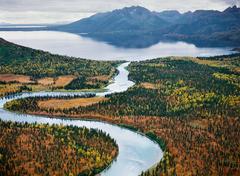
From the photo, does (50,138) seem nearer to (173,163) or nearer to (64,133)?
(64,133)

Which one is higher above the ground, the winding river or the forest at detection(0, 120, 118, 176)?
the forest at detection(0, 120, 118, 176)

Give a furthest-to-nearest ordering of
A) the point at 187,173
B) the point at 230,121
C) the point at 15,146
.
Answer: the point at 230,121 < the point at 15,146 < the point at 187,173

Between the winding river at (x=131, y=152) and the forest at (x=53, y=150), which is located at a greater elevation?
the forest at (x=53, y=150)

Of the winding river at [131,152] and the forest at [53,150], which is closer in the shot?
the forest at [53,150]

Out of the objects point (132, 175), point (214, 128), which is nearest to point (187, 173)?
point (132, 175)

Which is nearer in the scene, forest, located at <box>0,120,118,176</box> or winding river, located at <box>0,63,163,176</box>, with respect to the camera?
forest, located at <box>0,120,118,176</box>

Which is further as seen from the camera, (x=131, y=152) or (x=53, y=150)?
(x=131, y=152)

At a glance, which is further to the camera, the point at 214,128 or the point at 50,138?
the point at 214,128

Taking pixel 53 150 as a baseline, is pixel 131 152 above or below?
below
